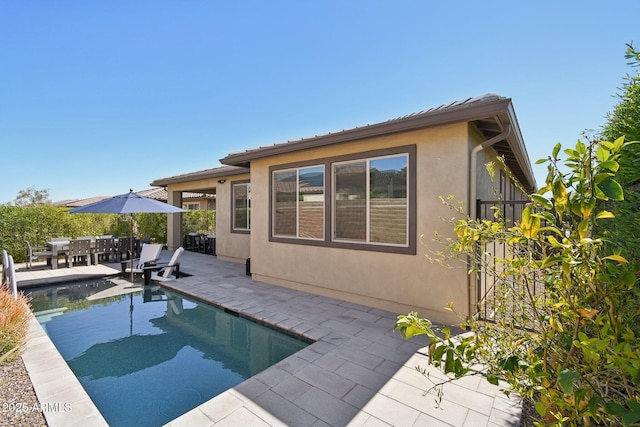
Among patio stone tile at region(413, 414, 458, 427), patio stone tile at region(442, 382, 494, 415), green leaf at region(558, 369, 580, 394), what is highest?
green leaf at region(558, 369, 580, 394)

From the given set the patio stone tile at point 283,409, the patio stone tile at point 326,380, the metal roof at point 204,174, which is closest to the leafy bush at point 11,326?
the patio stone tile at point 283,409

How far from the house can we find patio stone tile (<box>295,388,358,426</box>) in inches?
99.7

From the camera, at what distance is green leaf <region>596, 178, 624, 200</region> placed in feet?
3.58

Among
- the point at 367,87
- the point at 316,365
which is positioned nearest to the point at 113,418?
the point at 316,365

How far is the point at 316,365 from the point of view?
13.6 feet

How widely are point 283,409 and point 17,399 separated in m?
3.07

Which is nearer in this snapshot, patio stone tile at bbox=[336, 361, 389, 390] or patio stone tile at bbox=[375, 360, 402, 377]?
patio stone tile at bbox=[336, 361, 389, 390]

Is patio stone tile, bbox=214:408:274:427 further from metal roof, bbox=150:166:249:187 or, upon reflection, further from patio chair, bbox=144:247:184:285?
metal roof, bbox=150:166:249:187

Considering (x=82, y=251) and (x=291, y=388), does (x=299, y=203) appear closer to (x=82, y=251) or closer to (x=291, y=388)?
(x=291, y=388)

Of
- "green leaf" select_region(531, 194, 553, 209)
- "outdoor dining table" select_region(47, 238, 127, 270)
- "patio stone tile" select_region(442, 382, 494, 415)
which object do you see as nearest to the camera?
"green leaf" select_region(531, 194, 553, 209)

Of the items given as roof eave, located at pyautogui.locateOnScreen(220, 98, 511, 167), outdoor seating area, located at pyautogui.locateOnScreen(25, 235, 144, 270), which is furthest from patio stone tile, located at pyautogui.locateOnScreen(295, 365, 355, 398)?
outdoor seating area, located at pyautogui.locateOnScreen(25, 235, 144, 270)

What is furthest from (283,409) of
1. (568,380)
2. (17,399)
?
(17,399)

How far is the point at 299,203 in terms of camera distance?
7.89 metres

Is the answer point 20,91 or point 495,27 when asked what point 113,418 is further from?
point 20,91
